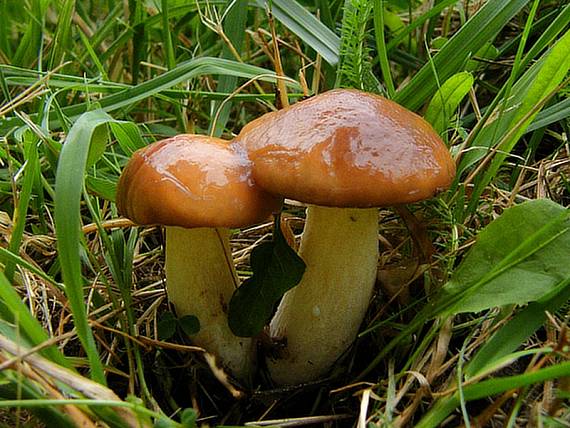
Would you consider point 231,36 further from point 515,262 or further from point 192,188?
point 515,262

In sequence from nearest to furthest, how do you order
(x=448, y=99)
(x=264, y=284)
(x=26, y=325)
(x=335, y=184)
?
(x=26, y=325) < (x=335, y=184) < (x=264, y=284) < (x=448, y=99)

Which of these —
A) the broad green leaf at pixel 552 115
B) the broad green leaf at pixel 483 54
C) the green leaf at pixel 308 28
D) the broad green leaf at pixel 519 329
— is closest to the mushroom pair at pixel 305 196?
the broad green leaf at pixel 519 329

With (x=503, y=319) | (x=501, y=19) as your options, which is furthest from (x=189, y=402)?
(x=501, y=19)

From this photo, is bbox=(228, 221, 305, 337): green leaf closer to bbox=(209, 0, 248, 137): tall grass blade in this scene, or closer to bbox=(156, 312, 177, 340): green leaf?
bbox=(156, 312, 177, 340): green leaf

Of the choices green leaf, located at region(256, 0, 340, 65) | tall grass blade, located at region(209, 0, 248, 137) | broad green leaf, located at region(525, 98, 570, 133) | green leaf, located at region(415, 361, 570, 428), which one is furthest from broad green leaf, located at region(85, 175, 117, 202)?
broad green leaf, located at region(525, 98, 570, 133)

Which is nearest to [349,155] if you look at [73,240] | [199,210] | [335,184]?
[335,184]

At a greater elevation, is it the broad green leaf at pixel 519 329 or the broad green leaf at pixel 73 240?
the broad green leaf at pixel 73 240

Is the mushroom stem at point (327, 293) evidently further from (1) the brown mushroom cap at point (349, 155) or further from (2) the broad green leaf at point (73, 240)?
(2) the broad green leaf at point (73, 240)
